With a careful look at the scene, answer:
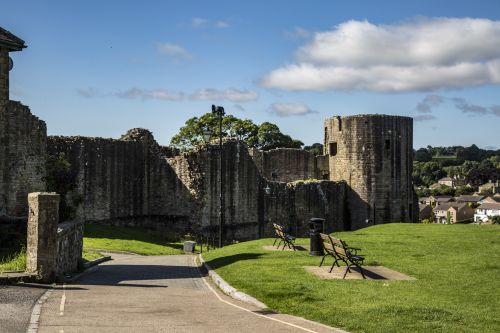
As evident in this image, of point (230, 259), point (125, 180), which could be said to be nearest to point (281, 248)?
point (230, 259)

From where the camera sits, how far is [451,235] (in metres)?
27.4

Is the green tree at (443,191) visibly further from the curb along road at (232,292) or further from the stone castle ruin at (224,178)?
the curb along road at (232,292)

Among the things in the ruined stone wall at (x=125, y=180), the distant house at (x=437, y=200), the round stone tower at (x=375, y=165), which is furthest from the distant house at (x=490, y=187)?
the ruined stone wall at (x=125, y=180)

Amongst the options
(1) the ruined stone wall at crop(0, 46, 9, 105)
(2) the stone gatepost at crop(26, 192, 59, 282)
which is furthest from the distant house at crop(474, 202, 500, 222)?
(2) the stone gatepost at crop(26, 192, 59, 282)

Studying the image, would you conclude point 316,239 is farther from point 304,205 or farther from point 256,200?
point 304,205

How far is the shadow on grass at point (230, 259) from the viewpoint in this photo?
1940 cm

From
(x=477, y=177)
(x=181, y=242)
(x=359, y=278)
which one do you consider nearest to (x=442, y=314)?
(x=359, y=278)

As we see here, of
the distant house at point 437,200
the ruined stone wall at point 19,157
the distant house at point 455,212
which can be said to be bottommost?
the distant house at point 455,212

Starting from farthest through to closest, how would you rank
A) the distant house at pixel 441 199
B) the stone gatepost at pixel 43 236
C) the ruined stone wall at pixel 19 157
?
the distant house at pixel 441 199, the ruined stone wall at pixel 19 157, the stone gatepost at pixel 43 236

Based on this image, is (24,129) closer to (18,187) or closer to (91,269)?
(18,187)

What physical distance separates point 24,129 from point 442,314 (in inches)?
898

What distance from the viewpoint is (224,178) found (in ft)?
135

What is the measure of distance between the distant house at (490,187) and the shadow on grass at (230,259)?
161m

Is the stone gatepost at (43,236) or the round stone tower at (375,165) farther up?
the round stone tower at (375,165)
